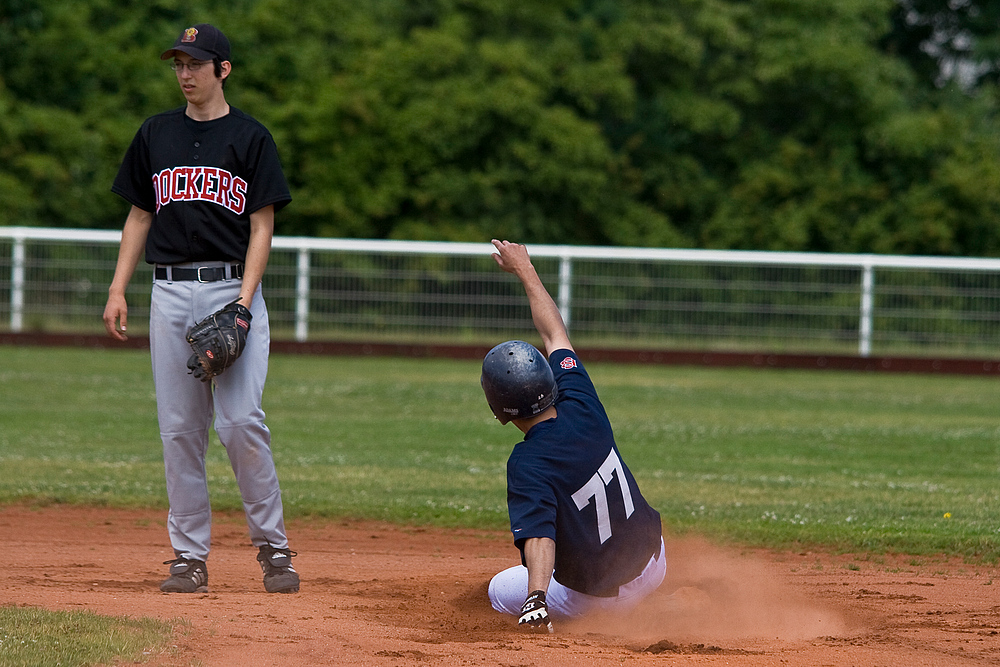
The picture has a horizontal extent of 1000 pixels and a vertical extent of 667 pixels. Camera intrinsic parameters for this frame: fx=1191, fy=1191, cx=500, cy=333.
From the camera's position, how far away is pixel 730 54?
27.7 m

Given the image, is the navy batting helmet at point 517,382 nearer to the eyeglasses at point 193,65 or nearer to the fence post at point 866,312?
the eyeglasses at point 193,65

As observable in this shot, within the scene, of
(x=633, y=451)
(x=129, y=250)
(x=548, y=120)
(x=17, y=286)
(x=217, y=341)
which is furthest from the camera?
(x=548, y=120)

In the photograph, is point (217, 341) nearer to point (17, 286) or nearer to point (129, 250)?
point (129, 250)

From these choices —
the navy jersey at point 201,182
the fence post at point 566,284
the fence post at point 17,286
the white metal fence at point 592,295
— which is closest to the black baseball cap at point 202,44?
the navy jersey at point 201,182

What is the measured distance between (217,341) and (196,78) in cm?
120

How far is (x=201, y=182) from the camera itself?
530 cm

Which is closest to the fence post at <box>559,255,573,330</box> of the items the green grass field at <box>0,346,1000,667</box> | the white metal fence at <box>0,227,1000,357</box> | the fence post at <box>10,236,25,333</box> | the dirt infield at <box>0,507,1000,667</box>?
the white metal fence at <box>0,227,1000,357</box>

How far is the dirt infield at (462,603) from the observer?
14.4ft

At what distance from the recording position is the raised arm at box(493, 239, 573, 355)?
5.18 meters

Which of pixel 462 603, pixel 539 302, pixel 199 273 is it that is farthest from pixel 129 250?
pixel 462 603

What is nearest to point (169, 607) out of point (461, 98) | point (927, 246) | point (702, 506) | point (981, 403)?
point (702, 506)

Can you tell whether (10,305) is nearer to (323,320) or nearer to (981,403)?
(323,320)

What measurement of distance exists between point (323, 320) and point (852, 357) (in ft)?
27.9

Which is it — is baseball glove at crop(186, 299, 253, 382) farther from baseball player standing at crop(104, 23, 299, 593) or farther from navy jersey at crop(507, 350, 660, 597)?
navy jersey at crop(507, 350, 660, 597)
